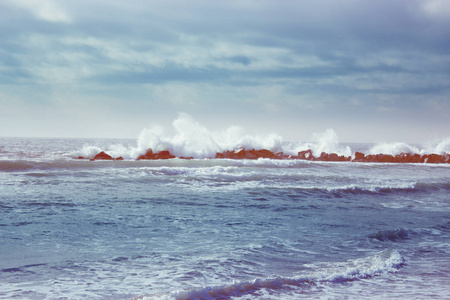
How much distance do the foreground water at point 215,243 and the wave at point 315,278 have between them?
2cm

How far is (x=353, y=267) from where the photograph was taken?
643 cm

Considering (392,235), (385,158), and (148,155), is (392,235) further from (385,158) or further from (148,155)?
(385,158)

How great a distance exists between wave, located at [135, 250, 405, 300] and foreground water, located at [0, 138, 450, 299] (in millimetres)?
18

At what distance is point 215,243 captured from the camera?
7.66 meters

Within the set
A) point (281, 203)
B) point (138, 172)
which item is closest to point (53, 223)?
point (281, 203)

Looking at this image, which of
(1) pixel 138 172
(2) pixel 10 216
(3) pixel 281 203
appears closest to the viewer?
(2) pixel 10 216

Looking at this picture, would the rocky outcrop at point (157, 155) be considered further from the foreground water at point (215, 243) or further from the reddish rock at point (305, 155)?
the foreground water at point (215, 243)

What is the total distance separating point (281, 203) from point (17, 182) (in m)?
11.0

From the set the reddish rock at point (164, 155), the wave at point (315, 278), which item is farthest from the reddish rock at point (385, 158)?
the wave at point (315, 278)

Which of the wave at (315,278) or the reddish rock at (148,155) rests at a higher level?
the reddish rock at (148,155)

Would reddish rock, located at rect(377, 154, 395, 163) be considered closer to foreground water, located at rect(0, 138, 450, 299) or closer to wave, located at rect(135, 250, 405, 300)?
foreground water, located at rect(0, 138, 450, 299)

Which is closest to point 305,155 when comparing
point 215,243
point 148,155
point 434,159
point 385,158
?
point 385,158

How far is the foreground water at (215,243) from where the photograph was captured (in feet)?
17.4

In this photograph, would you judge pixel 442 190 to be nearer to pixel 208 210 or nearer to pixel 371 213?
pixel 371 213
